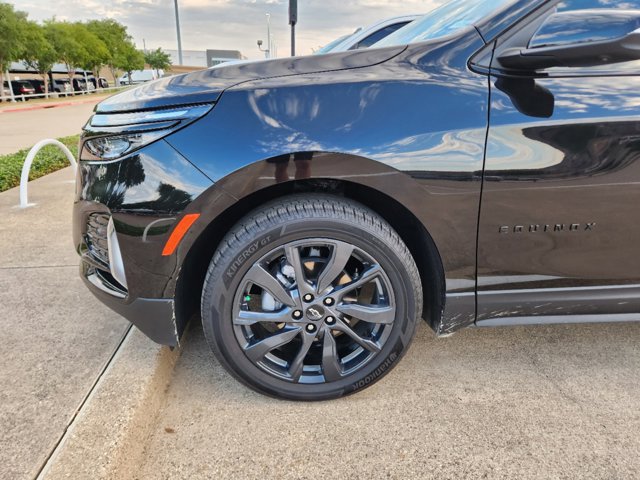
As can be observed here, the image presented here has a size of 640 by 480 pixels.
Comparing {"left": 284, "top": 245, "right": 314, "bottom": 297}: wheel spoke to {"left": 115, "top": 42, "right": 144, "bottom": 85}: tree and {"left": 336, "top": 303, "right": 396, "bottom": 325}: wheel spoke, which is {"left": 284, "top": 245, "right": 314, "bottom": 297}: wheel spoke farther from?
{"left": 115, "top": 42, "right": 144, "bottom": 85}: tree

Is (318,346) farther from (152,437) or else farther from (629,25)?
(629,25)

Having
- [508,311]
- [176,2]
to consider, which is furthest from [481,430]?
[176,2]

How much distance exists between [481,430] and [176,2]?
2609 centimetres

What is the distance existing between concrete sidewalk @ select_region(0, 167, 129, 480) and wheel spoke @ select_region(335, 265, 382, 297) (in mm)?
1163

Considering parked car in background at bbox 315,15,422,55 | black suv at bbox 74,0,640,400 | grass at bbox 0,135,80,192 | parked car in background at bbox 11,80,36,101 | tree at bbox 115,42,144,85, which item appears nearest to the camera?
black suv at bbox 74,0,640,400

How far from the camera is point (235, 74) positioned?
1902mm

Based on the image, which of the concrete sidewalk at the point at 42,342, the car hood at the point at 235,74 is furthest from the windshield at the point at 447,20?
the concrete sidewalk at the point at 42,342

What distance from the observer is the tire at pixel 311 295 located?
187cm

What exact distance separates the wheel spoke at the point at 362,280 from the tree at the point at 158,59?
3378 inches

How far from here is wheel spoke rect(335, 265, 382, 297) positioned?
6.31ft

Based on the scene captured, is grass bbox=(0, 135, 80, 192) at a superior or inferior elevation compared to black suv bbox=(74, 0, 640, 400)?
inferior

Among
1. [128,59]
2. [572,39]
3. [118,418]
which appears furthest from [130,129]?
[128,59]

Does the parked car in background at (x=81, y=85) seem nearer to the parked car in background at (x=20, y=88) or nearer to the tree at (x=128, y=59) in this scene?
the tree at (x=128, y=59)

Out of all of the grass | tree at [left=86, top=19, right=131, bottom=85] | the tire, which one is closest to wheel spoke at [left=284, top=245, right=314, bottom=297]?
the tire
